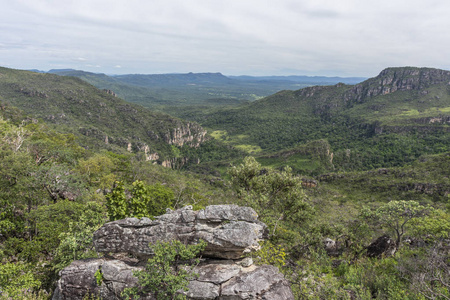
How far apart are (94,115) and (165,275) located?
537ft

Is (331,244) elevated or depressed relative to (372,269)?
depressed

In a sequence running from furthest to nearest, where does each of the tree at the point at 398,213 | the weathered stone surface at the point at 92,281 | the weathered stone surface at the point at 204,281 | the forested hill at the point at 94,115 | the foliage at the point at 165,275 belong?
the forested hill at the point at 94,115 < the tree at the point at 398,213 < the weathered stone surface at the point at 92,281 < the weathered stone surface at the point at 204,281 < the foliage at the point at 165,275

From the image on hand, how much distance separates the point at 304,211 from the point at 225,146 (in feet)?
534

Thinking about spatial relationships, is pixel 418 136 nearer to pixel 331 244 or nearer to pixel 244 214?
pixel 331 244

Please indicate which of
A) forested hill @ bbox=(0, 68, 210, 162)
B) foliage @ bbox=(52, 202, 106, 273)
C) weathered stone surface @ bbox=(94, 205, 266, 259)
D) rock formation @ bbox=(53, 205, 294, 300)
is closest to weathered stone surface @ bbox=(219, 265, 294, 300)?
rock formation @ bbox=(53, 205, 294, 300)

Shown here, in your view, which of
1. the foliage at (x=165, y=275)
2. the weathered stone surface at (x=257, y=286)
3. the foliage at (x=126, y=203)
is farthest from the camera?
the foliage at (x=126, y=203)

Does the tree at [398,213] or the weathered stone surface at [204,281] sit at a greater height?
the tree at [398,213]

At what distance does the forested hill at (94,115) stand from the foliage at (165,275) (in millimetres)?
109673

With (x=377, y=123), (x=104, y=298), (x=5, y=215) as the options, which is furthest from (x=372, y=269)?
(x=377, y=123)

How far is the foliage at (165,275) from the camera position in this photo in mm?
12258

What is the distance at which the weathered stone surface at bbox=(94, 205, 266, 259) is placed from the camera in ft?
47.5

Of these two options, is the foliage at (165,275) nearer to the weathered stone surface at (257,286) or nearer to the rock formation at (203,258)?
the rock formation at (203,258)

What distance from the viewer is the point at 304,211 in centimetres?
2608

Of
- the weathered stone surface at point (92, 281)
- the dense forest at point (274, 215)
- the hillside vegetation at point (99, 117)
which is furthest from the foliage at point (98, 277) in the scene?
the hillside vegetation at point (99, 117)
